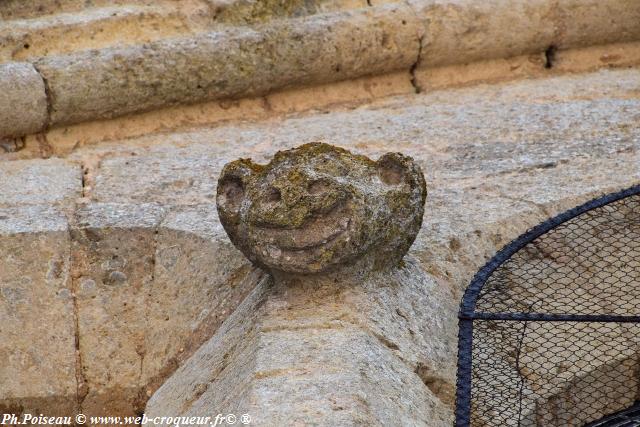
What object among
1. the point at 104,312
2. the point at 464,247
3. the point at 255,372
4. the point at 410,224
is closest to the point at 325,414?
the point at 255,372

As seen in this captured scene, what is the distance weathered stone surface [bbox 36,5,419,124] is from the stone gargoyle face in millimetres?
1458

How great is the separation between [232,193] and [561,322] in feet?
3.28

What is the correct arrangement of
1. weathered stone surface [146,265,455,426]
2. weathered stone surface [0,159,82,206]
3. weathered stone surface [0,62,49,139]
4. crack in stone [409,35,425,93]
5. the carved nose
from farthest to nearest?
crack in stone [409,35,425,93] → weathered stone surface [0,62,49,139] → weathered stone surface [0,159,82,206] → the carved nose → weathered stone surface [146,265,455,426]

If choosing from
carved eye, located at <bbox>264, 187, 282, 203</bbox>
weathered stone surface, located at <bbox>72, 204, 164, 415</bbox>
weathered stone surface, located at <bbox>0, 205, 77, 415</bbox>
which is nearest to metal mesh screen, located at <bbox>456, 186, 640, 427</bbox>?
carved eye, located at <bbox>264, 187, 282, 203</bbox>

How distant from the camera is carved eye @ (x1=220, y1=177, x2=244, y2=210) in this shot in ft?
10.7

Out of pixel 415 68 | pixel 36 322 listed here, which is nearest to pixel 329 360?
pixel 36 322

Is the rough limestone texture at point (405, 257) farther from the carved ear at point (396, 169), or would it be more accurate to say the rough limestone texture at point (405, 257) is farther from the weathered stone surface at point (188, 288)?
the carved ear at point (396, 169)

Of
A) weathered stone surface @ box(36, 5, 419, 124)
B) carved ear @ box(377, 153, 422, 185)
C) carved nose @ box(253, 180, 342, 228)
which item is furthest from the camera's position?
weathered stone surface @ box(36, 5, 419, 124)

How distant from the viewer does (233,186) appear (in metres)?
3.30

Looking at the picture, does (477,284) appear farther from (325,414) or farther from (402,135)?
(402,135)

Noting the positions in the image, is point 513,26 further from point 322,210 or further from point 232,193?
point 322,210

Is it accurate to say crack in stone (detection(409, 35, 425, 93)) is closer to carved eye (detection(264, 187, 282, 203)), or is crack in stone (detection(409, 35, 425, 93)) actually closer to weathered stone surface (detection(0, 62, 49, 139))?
weathered stone surface (detection(0, 62, 49, 139))

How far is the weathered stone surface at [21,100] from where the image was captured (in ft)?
14.6

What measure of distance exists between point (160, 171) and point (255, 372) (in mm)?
1532
